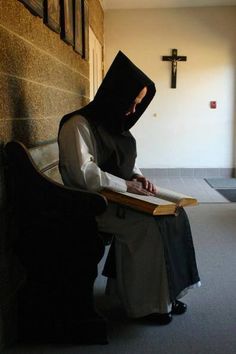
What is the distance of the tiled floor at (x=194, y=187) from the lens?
4738 mm

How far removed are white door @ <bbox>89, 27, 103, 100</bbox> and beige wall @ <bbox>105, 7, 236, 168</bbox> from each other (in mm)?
571

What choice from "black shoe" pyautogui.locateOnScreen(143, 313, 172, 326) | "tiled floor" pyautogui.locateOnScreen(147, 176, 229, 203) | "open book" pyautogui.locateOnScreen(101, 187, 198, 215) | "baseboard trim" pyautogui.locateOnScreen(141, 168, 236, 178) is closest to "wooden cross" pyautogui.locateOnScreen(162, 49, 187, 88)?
"baseboard trim" pyautogui.locateOnScreen(141, 168, 236, 178)

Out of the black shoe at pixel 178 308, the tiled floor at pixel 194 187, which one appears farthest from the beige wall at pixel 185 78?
the black shoe at pixel 178 308

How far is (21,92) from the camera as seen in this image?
194cm

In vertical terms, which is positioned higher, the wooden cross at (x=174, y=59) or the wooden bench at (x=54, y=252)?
the wooden cross at (x=174, y=59)

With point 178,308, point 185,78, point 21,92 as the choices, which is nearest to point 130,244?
point 178,308

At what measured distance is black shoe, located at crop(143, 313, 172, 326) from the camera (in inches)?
78.2

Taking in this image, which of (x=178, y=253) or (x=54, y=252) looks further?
(x=178, y=253)

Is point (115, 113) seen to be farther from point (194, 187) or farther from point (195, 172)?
point (195, 172)

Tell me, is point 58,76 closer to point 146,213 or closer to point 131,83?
point 131,83

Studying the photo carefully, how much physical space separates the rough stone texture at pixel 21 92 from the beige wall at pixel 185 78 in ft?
11.2

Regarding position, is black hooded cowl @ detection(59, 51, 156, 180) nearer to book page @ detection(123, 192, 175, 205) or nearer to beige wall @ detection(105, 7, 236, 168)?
book page @ detection(123, 192, 175, 205)

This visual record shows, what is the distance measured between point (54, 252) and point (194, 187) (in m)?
3.86

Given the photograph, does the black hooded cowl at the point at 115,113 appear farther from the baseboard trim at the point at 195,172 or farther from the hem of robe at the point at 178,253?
the baseboard trim at the point at 195,172
